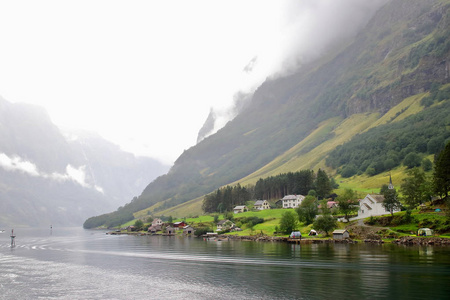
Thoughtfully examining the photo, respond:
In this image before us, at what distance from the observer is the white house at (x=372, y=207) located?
4956 inches

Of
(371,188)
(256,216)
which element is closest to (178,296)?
(256,216)

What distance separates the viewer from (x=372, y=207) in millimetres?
126625

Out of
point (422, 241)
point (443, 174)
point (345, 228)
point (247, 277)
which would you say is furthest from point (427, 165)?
point (247, 277)

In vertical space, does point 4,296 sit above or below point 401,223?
below

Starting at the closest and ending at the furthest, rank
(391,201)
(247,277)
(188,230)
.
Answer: (247,277), (391,201), (188,230)

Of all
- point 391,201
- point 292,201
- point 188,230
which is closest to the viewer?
point 391,201

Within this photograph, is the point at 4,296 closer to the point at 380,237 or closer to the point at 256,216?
the point at 380,237

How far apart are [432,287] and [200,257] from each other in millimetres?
53917

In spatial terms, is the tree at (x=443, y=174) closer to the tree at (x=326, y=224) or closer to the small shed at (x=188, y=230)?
the tree at (x=326, y=224)

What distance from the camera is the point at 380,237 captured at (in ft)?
346

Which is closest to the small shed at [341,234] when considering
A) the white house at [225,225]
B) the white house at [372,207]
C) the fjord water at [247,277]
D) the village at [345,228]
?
the village at [345,228]

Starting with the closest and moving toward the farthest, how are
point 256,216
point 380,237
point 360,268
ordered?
1. point 360,268
2. point 380,237
3. point 256,216

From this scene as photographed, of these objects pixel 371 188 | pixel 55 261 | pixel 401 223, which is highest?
pixel 371 188

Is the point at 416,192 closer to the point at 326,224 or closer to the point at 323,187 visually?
the point at 326,224
